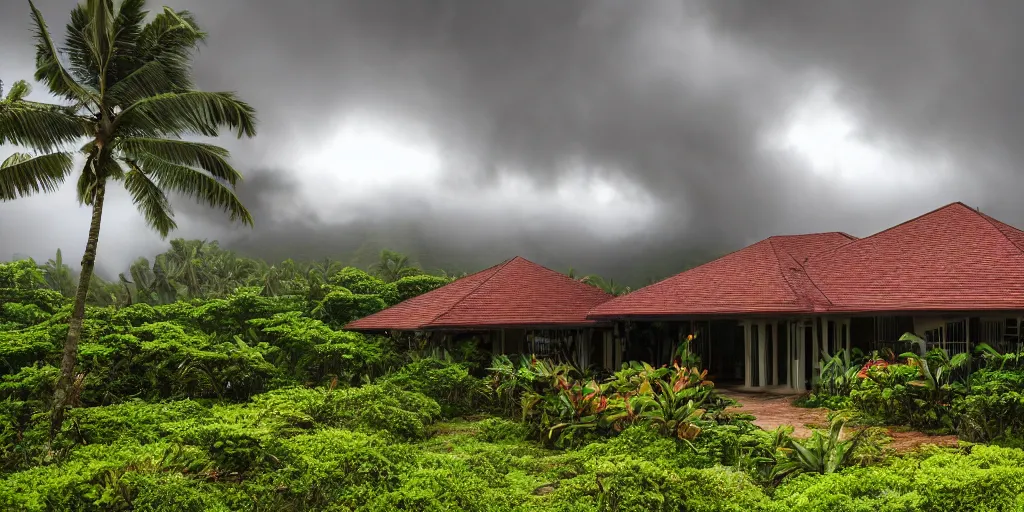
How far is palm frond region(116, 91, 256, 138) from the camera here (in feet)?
39.9

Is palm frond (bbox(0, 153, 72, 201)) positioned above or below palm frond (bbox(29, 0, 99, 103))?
below

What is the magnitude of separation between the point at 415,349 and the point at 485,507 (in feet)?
40.6

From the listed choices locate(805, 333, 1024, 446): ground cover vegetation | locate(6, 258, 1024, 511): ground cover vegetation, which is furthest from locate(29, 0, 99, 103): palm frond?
locate(805, 333, 1024, 446): ground cover vegetation

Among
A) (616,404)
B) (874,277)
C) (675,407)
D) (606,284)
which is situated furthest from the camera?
(606,284)

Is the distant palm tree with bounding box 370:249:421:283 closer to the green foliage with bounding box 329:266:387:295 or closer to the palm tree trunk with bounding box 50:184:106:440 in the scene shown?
the green foliage with bounding box 329:266:387:295

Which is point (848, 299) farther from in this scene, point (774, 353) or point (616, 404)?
point (616, 404)

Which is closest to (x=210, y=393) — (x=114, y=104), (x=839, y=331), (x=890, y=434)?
(x=114, y=104)

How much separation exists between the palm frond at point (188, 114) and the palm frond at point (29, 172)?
4.69ft

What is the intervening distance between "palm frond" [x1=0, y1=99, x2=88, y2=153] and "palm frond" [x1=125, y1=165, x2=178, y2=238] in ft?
4.78

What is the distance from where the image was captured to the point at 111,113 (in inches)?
499

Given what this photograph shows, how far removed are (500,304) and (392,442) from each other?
9.14m

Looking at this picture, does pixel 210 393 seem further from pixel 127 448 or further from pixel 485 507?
pixel 485 507

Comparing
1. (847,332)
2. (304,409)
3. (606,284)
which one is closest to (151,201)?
(304,409)

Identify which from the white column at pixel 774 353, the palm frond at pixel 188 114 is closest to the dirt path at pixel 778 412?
the white column at pixel 774 353
